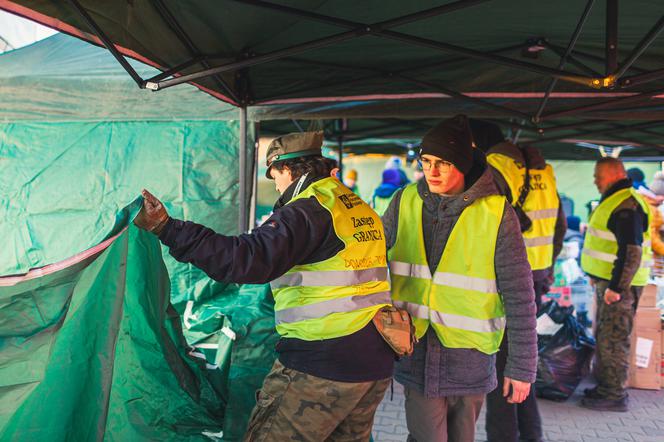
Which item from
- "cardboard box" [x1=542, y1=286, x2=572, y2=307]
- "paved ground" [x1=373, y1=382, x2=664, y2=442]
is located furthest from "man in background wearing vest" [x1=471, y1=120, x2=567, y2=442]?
"cardboard box" [x1=542, y1=286, x2=572, y2=307]

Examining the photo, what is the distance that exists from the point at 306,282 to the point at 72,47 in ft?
17.4

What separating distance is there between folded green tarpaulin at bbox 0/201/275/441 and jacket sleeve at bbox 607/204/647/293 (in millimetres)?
3196

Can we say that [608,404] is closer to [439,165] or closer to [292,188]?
[439,165]

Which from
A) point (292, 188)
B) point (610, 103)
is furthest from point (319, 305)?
point (610, 103)

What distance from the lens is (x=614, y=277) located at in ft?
15.3

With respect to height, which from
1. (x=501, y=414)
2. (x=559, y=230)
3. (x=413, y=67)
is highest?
(x=413, y=67)

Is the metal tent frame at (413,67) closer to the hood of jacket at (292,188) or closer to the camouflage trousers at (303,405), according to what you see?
the hood of jacket at (292,188)

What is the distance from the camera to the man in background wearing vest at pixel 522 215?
336cm

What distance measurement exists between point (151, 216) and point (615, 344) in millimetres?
4326

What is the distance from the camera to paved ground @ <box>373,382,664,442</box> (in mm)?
4258

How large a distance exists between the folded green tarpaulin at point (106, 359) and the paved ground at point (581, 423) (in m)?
1.80

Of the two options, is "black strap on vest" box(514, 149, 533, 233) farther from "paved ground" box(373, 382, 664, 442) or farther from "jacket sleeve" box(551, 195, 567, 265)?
"paved ground" box(373, 382, 664, 442)

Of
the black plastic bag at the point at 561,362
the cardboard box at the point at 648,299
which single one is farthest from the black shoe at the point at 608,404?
the cardboard box at the point at 648,299

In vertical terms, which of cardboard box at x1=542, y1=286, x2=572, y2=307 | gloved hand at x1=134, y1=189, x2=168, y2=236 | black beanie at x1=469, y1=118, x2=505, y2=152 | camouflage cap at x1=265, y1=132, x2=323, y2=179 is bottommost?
cardboard box at x1=542, y1=286, x2=572, y2=307
